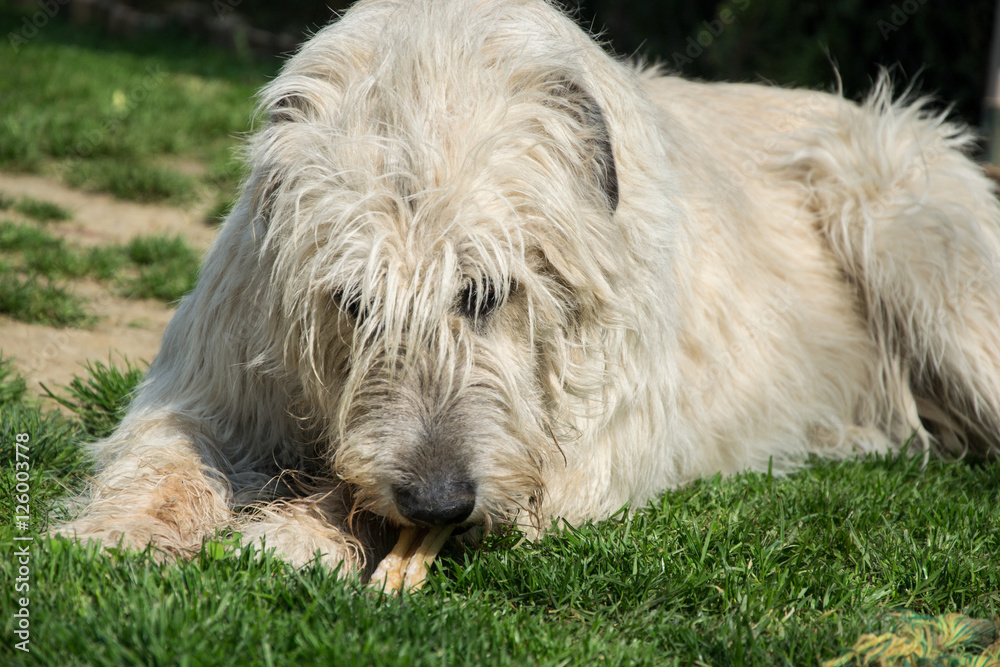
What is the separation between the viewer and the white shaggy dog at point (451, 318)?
244 cm

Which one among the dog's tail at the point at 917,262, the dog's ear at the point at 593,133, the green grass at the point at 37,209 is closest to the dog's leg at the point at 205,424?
the dog's ear at the point at 593,133

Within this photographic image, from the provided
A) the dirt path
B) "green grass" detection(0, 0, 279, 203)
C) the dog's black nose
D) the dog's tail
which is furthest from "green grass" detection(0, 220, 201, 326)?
the dog's tail

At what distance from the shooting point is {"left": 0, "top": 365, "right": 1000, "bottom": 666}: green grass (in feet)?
6.72

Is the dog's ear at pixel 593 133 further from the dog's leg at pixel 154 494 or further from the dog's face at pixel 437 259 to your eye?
the dog's leg at pixel 154 494

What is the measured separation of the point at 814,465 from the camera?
3789 mm

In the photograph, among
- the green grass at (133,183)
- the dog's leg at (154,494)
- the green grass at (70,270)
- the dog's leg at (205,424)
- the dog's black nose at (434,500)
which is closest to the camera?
the dog's black nose at (434,500)

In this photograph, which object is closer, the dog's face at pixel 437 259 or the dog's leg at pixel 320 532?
the dog's face at pixel 437 259

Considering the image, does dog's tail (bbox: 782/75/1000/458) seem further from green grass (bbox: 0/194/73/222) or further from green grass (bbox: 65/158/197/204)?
green grass (bbox: 0/194/73/222)

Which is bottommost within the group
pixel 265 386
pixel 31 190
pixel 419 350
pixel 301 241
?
pixel 31 190

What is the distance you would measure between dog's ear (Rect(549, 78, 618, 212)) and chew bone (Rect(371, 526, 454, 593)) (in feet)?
3.50

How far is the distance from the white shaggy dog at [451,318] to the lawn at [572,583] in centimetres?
16

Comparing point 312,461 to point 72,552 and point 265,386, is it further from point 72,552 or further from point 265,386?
point 72,552

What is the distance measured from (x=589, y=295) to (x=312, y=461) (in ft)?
3.48

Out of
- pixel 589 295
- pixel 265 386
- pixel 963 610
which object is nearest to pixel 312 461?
pixel 265 386
